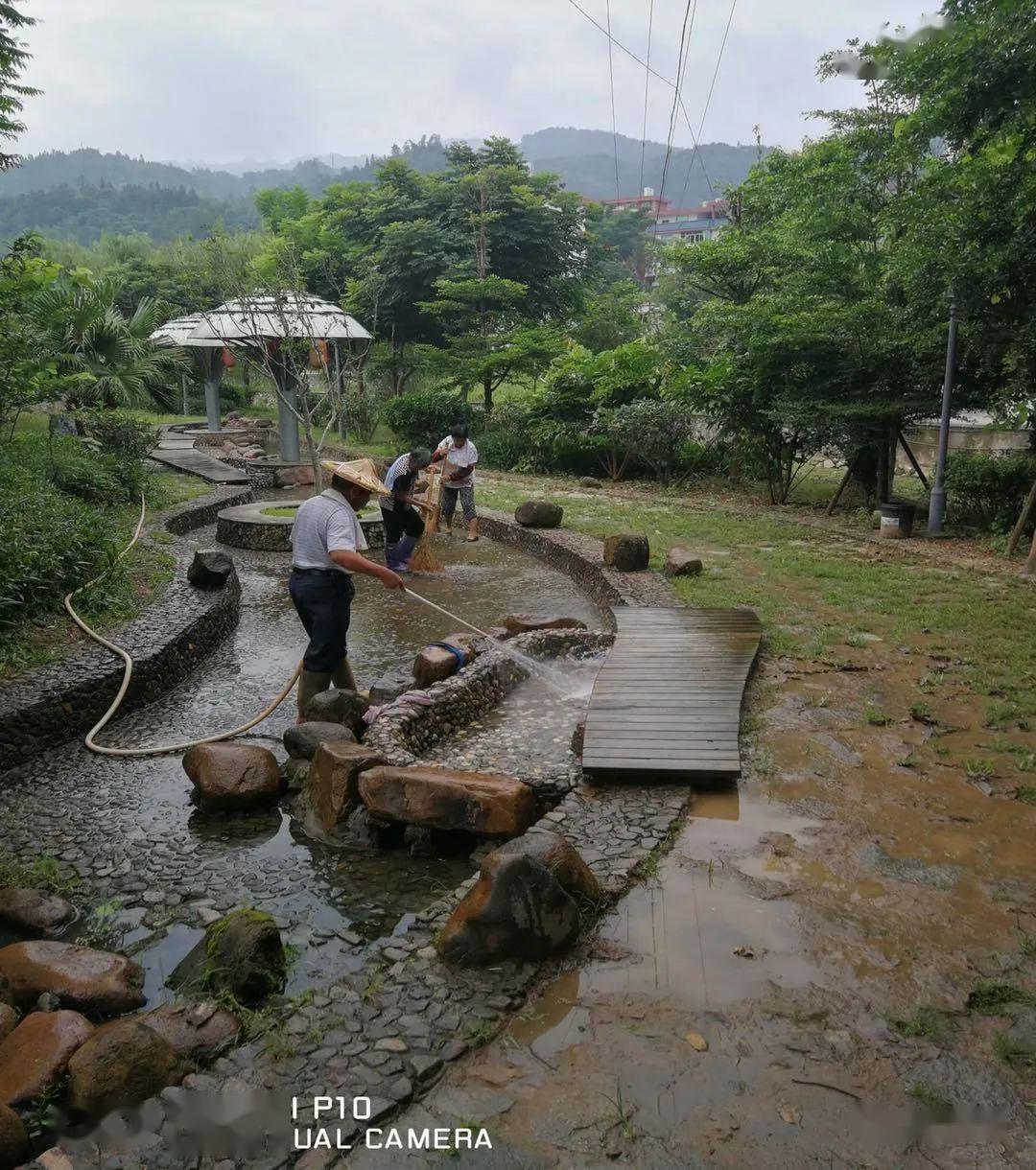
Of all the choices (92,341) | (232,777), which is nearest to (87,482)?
(92,341)

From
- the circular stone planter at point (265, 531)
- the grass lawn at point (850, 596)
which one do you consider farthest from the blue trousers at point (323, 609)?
the circular stone planter at point (265, 531)

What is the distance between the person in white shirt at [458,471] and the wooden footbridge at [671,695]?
4005 mm

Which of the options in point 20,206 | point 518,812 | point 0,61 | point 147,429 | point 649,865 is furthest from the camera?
point 20,206

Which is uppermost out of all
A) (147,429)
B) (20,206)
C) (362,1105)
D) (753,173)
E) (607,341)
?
(20,206)

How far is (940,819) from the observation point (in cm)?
432

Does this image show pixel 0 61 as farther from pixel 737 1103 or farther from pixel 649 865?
pixel 737 1103

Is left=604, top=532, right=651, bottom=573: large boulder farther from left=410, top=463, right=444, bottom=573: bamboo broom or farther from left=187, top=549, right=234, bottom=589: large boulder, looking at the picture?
left=187, top=549, right=234, bottom=589: large boulder

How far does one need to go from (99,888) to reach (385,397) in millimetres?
22885

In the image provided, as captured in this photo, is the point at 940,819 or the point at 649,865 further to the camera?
the point at 940,819

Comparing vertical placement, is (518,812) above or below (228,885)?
above

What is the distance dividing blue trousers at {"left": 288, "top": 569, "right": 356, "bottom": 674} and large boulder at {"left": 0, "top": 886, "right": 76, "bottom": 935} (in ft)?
6.96

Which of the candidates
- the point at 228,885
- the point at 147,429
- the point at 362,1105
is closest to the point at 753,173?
the point at 147,429

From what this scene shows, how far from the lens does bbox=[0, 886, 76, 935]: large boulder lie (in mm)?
3744

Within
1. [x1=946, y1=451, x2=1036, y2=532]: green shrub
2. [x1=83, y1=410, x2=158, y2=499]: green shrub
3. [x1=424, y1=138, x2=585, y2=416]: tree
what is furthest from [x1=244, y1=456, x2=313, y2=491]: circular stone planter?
[x1=946, y1=451, x2=1036, y2=532]: green shrub
